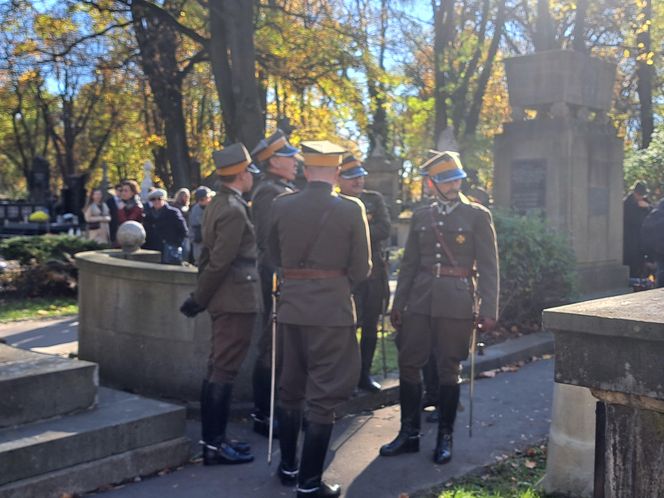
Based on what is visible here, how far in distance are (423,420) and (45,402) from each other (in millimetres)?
3075

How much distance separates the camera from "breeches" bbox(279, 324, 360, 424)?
507 centimetres

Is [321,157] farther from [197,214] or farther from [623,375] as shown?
[197,214]

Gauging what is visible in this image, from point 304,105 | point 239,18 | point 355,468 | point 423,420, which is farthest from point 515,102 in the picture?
point 304,105

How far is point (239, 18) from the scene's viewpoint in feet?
44.9

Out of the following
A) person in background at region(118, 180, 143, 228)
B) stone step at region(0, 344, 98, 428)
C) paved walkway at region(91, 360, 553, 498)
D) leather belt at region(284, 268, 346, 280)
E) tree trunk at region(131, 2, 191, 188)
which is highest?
tree trunk at region(131, 2, 191, 188)

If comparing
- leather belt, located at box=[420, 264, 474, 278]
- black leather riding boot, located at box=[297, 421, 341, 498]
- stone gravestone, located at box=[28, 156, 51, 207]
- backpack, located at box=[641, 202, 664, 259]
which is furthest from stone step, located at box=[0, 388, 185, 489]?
stone gravestone, located at box=[28, 156, 51, 207]

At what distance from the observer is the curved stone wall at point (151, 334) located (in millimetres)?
7070

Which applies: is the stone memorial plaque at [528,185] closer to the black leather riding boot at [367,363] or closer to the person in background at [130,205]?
the person in background at [130,205]

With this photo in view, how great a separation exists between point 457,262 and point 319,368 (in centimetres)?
146

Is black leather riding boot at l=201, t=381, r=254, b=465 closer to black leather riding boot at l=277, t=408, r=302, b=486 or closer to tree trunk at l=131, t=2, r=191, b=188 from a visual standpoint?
black leather riding boot at l=277, t=408, r=302, b=486

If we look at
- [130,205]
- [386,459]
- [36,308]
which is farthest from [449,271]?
[36,308]

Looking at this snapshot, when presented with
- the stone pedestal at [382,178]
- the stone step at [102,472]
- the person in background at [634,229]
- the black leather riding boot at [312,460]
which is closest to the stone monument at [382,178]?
the stone pedestal at [382,178]

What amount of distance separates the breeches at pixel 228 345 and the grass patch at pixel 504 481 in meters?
1.48

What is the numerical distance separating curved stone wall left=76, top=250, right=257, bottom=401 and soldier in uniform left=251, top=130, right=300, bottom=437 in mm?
561
